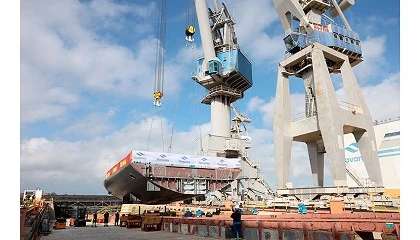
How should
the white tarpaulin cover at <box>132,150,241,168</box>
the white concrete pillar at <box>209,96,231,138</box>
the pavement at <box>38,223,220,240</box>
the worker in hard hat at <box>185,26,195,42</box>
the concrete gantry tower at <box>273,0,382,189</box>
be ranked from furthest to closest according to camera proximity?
the worker in hard hat at <box>185,26,195,42</box>
the white concrete pillar at <box>209,96,231,138</box>
the white tarpaulin cover at <box>132,150,241,168</box>
the concrete gantry tower at <box>273,0,382,189</box>
the pavement at <box>38,223,220,240</box>

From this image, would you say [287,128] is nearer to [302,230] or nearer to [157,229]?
[157,229]

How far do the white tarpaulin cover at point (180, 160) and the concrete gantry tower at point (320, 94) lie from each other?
12.1m

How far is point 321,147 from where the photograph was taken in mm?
36906

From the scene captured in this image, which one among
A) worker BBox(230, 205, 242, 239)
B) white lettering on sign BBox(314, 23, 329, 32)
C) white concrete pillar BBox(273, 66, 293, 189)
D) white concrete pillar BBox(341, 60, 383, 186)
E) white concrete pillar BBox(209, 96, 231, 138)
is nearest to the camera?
worker BBox(230, 205, 242, 239)

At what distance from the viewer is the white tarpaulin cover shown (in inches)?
1508

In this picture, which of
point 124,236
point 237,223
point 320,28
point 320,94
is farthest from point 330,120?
point 124,236

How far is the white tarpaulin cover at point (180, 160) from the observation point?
38.3m

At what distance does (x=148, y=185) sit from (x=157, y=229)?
18.9 m

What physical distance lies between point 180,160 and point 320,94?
65.9 feet

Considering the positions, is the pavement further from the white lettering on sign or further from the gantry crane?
the gantry crane

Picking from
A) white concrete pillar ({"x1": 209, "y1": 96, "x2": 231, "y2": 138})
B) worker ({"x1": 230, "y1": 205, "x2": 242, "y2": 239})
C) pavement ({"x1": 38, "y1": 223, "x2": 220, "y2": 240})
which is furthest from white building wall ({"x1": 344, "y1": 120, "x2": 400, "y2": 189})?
worker ({"x1": 230, "y1": 205, "x2": 242, "y2": 239})

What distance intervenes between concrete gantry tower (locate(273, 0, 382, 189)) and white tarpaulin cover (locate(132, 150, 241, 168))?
12118 millimetres

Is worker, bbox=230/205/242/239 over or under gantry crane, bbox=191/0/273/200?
under
